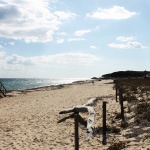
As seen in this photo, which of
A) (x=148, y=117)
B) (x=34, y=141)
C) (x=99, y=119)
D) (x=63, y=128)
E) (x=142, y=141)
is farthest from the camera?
(x=99, y=119)

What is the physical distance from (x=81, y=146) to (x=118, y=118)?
492cm

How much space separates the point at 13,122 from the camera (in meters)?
17.2

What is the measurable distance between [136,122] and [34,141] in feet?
17.0

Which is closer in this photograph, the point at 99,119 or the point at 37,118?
the point at 99,119

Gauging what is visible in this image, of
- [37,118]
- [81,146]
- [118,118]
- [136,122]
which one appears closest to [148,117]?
[136,122]

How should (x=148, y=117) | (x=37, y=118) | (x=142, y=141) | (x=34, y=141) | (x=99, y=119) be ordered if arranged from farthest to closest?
(x=37, y=118) < (x=99, y=119) < (x=148, y=117) < (x=34, y=141) < (x=142, y=141)

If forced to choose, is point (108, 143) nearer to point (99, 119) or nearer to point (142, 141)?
point (142, 141)

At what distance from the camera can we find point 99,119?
53.5 feet

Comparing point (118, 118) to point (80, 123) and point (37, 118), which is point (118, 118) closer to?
point (80, 123)

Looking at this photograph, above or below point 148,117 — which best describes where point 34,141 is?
below

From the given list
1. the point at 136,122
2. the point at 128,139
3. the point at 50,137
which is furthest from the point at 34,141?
the point at 136,122

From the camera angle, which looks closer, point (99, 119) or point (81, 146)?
point (81, 146)

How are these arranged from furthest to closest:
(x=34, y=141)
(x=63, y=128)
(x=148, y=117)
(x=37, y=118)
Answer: (x=37, y=118) → (x=63, y=128) → (x=148, y=117) → (x=34, y=141)

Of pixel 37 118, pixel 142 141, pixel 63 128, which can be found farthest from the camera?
pixel 37 118
